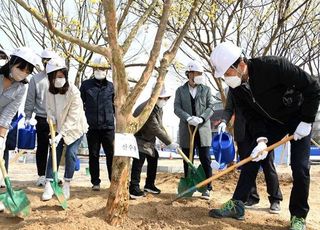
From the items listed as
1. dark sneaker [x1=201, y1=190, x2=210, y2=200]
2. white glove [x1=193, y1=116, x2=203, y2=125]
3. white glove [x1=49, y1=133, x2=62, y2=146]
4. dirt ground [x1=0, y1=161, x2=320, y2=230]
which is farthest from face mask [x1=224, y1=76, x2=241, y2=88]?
white glove [x1=49, y1=133, x2=62, y2=146]

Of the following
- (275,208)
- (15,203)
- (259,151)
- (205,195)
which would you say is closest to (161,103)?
(205,195)

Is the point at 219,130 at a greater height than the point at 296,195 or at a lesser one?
greater

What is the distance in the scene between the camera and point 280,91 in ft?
11.4

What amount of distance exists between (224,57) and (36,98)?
267 cm

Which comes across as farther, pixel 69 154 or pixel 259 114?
pixel 69 154

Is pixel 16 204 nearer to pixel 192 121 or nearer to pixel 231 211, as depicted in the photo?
pixel 231 211

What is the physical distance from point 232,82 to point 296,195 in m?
1.13

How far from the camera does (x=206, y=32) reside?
25.3 feet

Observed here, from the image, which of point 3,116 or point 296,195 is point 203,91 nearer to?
point 296,195

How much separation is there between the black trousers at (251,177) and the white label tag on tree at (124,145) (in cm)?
114

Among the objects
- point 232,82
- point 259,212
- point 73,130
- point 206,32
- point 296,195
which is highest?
point 206,32

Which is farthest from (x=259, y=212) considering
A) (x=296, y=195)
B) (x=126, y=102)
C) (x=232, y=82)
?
(x=126, y=102)

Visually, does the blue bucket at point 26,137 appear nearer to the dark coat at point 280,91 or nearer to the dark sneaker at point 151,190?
the dark sneaker at point 151,190

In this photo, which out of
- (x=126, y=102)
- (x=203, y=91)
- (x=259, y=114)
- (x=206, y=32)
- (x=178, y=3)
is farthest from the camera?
(x=206, y=32)
